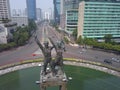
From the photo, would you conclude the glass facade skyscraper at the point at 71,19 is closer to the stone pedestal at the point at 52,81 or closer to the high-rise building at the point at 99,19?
the high-rise building at the point at 99,19

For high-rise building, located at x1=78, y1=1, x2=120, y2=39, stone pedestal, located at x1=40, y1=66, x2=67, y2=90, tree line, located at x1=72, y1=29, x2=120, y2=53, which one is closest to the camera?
stone pedestal, located at x1=40, y1=66, x2=67, y2=90

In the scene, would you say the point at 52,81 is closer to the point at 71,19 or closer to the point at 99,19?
the point at 99,19

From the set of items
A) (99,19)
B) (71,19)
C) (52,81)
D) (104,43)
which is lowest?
(104,43)

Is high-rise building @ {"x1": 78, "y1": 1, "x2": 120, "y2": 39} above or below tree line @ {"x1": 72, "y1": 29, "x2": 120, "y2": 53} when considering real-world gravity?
above

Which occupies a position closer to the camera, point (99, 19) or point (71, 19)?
point (99, 19)

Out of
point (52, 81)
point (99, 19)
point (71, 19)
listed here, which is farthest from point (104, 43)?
point (52, 81)

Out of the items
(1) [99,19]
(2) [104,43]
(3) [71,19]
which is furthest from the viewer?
(3) [71,19]

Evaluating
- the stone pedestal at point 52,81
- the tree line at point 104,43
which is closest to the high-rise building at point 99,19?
the tree line at point 104,43

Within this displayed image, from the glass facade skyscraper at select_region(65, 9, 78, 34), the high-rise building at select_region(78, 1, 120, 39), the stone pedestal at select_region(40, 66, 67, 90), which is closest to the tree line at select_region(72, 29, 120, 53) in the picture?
the high-rise building at select_region(78, 1, 120, 39)

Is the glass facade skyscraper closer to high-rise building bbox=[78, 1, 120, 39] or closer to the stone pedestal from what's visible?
high-rise building bbox=[78, 1, 120, 39]
